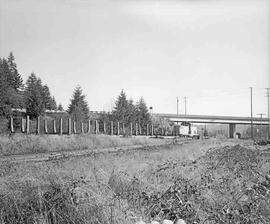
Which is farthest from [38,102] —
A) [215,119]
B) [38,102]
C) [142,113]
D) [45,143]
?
[215,119]

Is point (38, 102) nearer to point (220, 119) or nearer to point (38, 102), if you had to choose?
point (38, 102)

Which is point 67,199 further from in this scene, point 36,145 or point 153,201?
point 36,145

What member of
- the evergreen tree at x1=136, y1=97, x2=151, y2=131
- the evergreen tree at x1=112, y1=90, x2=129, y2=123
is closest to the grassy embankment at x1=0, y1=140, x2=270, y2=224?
the evergreen tree at x1=112, y1=90, x2=129, y2=123

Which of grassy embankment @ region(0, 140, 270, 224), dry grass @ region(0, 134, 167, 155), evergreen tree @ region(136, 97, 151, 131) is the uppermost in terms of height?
evergreen tree @ region(136, 97, 151, 131)

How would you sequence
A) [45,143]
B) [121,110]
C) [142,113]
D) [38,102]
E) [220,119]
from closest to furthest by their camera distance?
Answer: [45,143] < [38,102] < [121,110] < [142,113] < [220,119]

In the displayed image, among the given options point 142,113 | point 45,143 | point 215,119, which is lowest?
point 45,143

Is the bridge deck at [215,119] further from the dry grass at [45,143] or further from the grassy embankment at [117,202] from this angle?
the grassy embankment at [117,202]

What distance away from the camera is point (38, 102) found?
44.6m

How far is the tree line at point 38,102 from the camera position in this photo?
127ft

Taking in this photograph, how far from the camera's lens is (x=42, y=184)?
5.37m

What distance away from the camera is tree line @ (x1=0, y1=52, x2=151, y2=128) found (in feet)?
127

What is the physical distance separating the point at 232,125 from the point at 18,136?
82331 millimetres

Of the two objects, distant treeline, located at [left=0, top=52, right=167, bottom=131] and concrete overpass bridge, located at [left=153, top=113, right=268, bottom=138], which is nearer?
distant treeline, located at [left=0, top=52, right=167, bottom=131]

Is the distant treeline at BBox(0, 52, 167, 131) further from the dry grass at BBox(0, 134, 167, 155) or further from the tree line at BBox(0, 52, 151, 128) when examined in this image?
the dry grass at BBox(0, 134, 167, 155)
